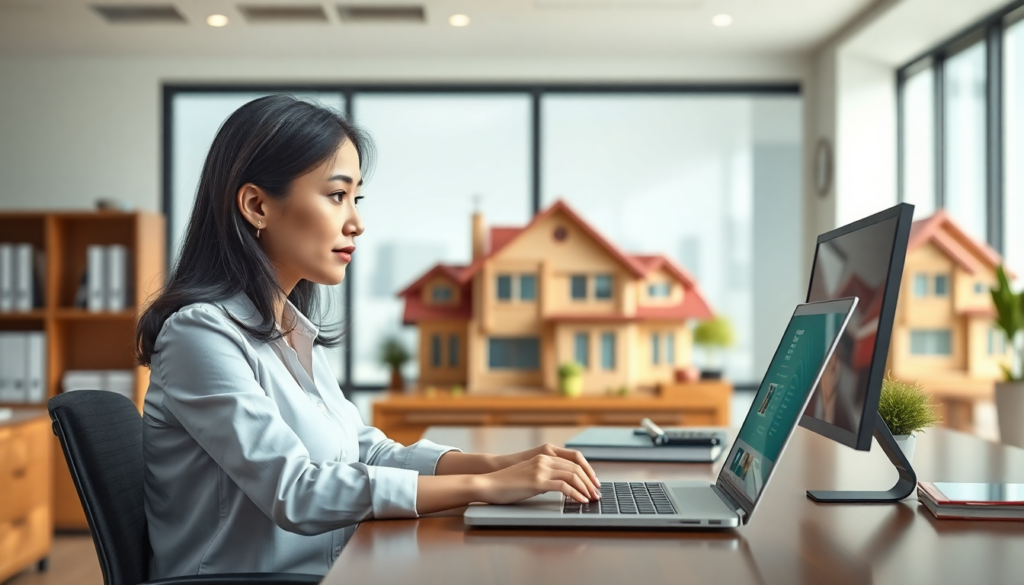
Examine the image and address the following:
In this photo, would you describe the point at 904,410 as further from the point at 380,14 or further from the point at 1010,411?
the point at 380,14

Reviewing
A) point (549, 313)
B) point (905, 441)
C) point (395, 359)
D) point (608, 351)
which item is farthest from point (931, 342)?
point (905, 441)

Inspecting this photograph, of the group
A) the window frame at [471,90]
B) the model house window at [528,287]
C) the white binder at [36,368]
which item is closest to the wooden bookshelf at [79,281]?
the white binder at [36,368]

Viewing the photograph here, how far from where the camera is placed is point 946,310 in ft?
12.2

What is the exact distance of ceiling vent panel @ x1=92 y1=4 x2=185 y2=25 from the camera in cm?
398

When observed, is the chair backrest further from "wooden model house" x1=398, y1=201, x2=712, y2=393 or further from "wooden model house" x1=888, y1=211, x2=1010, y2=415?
"wooden model house" x1=888, y1=211, x2=1010, y2=415

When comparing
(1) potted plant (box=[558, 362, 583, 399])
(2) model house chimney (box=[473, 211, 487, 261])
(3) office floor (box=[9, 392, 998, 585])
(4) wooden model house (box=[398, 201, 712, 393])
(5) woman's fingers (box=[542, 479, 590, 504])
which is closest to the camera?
(5) woman's fingers (box=[542, 479, 590, 504])

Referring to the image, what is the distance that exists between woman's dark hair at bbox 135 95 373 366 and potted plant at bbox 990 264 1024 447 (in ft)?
7.75

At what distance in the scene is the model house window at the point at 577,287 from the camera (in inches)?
157

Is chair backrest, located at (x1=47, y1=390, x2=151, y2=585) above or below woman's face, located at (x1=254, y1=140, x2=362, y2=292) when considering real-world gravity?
below

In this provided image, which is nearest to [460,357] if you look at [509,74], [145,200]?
[509,74]

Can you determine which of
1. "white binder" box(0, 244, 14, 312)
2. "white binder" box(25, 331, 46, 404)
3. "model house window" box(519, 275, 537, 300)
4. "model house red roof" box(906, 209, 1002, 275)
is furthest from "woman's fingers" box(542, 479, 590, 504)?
"white binder" box(0, 244, 14, 312)

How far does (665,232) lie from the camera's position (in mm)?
4816

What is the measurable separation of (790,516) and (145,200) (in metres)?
4.23

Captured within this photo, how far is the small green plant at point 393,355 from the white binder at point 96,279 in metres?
1.36
